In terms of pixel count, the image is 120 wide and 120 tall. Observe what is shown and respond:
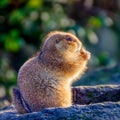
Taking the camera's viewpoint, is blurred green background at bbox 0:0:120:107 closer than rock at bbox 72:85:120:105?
No

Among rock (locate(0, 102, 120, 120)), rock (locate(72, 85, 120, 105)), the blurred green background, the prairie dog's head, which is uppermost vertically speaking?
the blurred green background

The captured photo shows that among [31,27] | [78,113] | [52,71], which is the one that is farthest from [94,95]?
[31,27]

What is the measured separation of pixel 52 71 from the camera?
10.9ft

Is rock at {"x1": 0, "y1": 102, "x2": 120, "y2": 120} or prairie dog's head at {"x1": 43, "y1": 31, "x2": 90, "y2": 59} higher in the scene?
prairie dog's head at {"x1": 43, "y1": 31, "x2": 90, "y2": 59}

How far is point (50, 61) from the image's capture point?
10.8 feet

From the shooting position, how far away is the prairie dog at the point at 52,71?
3.30 meters

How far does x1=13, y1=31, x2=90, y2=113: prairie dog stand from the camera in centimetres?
330

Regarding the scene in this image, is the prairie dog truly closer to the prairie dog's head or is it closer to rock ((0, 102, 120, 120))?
the prairie dog's head

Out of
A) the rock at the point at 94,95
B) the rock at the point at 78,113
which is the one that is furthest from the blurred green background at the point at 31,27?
the rock at the point at 78,113

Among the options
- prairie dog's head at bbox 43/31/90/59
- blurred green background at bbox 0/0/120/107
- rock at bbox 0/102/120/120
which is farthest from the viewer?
blurred green background at bbox 0/0/120/107

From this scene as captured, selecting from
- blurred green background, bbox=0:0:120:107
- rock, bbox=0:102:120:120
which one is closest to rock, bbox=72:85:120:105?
rock, bbox=0:102:120:120

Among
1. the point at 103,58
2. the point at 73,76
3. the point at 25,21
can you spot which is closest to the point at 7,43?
the point at 25,21

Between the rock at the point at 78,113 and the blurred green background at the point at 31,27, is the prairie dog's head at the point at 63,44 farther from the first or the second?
the blurred green background at the point at 31,27

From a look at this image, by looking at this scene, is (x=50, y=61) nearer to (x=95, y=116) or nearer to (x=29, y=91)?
(x=29, y=91)
